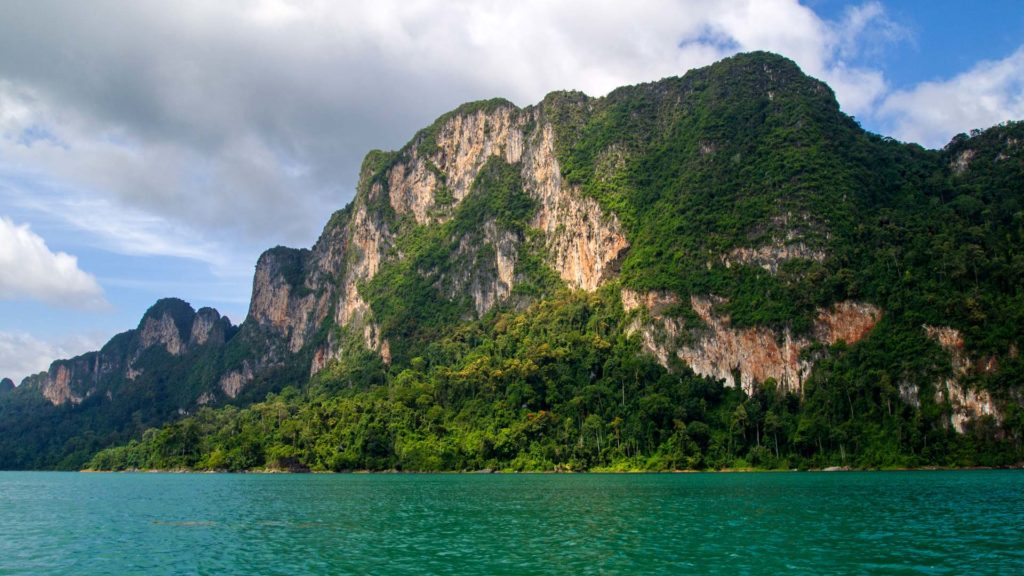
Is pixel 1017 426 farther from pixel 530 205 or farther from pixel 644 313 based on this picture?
pixel 530 205

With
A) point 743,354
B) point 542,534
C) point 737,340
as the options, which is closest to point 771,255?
point 737,340

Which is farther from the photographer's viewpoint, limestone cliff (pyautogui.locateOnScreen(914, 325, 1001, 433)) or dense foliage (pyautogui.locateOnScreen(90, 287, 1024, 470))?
dense foliage (pyautogui.locateOnScreen(90, 287, 1024, 470))

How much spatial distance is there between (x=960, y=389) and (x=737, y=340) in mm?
30074

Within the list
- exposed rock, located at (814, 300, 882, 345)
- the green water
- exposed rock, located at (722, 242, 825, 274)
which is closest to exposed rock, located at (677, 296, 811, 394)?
exposed rock, located at (814, 300, 882, 345)

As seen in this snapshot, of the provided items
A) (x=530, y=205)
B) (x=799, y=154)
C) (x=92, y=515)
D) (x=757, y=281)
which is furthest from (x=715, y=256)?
(x=92, y=515)

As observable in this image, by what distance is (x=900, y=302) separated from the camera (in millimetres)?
98375

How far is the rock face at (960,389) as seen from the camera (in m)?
87.0

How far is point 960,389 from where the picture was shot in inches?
3509

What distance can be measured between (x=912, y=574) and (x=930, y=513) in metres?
17.3

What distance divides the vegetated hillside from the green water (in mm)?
46021

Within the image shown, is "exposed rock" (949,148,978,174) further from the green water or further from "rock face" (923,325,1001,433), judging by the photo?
the green water

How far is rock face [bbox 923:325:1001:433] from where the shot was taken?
3425 inches

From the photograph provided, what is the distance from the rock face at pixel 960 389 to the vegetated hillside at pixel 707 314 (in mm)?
271

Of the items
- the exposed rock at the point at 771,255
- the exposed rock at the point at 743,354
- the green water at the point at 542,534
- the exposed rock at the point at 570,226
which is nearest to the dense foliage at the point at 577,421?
the exposed rock at the point at 743,354
